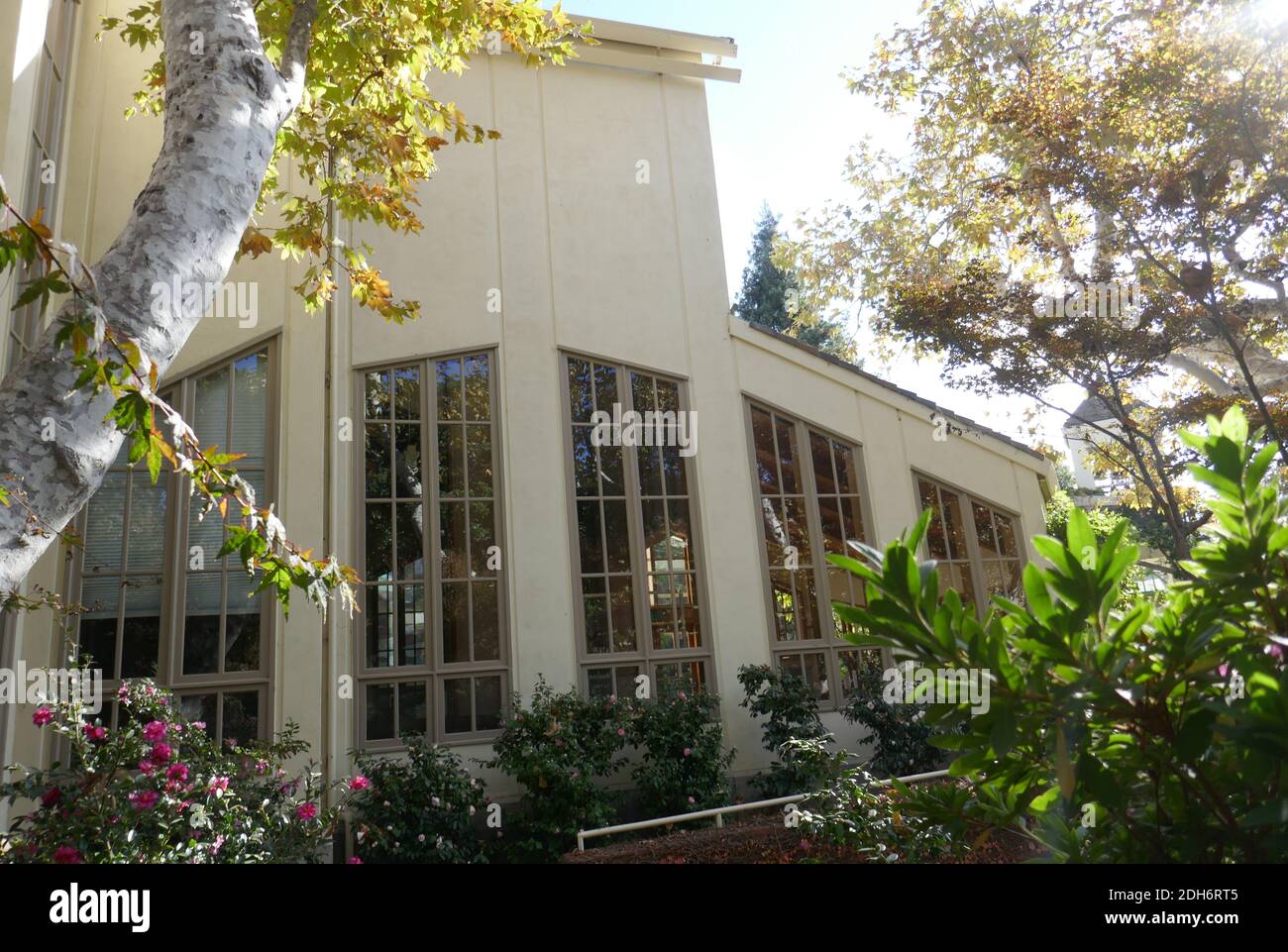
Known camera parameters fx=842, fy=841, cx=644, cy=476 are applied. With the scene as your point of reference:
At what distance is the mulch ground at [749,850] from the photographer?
5590 millimetres

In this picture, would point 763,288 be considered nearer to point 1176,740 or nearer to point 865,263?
point 865,263

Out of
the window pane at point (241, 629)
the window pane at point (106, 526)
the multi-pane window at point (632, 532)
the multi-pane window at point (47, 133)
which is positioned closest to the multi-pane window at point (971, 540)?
the multi-pane window at point (632, 532)

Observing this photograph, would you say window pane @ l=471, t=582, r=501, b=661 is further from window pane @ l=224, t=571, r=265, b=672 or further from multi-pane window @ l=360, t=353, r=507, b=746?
window pane @ l=224, t=571, r=265, b=672

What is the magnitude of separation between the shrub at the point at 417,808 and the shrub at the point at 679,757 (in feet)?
5.54

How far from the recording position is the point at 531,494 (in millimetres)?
9602

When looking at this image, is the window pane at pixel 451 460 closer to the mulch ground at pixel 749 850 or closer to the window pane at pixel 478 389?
the window pane at pixel 478 389

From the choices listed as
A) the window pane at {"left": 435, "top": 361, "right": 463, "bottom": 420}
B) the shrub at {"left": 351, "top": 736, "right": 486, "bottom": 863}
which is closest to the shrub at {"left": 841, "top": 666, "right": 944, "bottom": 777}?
the shrub at {"left": 351, "top": 736, "right": 486, "bottom": 863}

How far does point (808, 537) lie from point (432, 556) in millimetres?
4593

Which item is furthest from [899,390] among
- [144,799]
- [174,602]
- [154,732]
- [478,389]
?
[144,799]

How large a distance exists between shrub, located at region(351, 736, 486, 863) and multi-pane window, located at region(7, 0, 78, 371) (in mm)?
4830

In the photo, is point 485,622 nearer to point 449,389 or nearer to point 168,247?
point 449,389

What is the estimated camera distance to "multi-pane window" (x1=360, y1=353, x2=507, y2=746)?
28.7ft

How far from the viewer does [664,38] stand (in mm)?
11492
